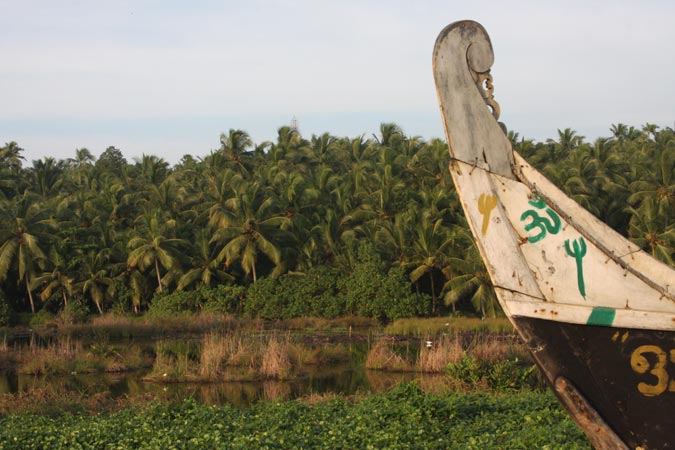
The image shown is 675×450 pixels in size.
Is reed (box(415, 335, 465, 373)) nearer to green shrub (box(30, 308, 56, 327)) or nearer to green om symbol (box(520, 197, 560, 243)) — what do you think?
green om symbol (box(520, 197, 560, 243))

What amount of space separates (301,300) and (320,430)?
24.2 m

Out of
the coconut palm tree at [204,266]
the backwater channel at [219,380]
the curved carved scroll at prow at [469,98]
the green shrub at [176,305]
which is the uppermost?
the curved carved scroll at prow at [469,98]

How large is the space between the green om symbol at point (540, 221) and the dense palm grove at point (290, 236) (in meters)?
23.8

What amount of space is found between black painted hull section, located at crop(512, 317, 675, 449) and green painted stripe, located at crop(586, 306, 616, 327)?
0.06m

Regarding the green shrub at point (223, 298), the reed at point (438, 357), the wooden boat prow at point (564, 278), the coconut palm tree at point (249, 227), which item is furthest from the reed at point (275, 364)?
the wooden boat prow at point (564, 278)

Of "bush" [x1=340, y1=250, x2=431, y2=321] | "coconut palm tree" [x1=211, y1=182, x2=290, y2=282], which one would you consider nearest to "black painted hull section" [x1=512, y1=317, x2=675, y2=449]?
"bush" [x1=340, y1=250, x2=431, y2=321]

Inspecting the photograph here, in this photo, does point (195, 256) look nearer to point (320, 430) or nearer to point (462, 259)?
point (462, 259)

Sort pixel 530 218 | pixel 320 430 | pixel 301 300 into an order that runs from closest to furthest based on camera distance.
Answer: pixel 530 218 < pixel 320 430 < pixel 301 300

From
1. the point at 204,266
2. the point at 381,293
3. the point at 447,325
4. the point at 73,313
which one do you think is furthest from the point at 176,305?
the point at 447,325

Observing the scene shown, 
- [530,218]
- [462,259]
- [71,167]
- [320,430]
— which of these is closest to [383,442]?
[320,430]

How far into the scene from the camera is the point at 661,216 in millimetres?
27672

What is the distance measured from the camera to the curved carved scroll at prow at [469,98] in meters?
4.64

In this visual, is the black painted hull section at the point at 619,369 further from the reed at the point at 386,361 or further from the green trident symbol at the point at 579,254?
the reed at the point at 386,361

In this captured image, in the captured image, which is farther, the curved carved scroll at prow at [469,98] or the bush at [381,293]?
the bush at [381,293]
